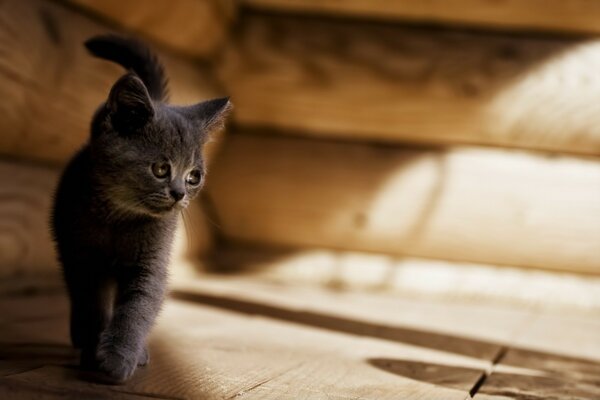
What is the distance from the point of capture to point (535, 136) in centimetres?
403

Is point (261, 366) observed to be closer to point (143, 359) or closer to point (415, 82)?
point (143, 359)

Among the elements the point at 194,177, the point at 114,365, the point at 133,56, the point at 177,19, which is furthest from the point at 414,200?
the point at 114,365

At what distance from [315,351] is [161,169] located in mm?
832

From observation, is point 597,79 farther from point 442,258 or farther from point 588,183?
point 442,258

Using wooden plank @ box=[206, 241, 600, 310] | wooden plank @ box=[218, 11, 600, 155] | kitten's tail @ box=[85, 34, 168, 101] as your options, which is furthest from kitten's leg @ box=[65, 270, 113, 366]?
wooden plank @ box=[218, 11, 600, 155]

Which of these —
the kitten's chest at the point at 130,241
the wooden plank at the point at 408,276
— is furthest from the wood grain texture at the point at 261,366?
the wooden plank at the point at 408,276

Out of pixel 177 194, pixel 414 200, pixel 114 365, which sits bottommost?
pixel 114 365

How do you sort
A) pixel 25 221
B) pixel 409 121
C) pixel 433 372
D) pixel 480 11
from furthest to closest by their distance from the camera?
pixel 409 121, pixel 480 11, pixel 25 221, pixel 433 372

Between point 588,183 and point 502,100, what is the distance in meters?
0.56

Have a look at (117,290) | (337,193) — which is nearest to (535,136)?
(337,193)

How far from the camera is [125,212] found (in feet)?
6.33

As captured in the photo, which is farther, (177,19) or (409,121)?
(409,121)

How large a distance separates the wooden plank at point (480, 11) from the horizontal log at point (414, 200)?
0.61m

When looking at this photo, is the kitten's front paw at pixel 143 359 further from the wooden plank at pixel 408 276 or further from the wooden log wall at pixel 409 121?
the wooden plank at pixel 408 276
